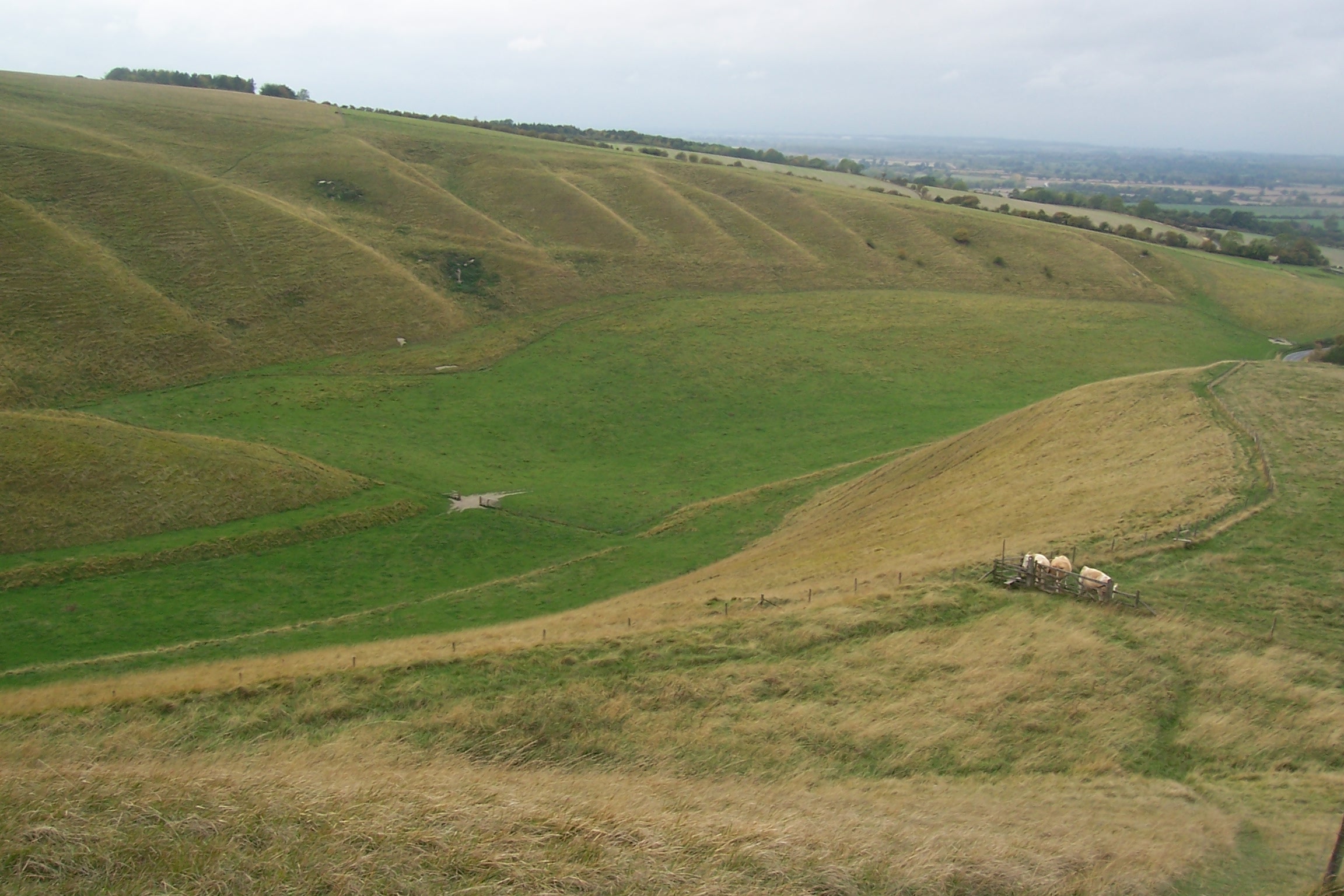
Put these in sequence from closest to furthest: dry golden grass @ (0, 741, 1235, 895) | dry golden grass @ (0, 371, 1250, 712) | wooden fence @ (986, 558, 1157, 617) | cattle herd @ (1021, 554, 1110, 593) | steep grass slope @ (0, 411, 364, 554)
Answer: dry golden grass @ (0, 741, 1235, 895) → wooden fence @ (986, 558, 1157, 617) → cattle herd @ (1021, 554, 1110, 593) → dry golden grass @ (0, 371, 1250, 712) → steep grass slope @ (0, 411, 364, 554)

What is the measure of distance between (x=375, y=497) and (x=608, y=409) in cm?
2039

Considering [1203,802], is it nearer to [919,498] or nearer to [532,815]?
[532,815]

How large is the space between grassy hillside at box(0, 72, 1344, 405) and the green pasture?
4.88 metres

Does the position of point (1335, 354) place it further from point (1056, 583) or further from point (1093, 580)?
point (1056, 583)

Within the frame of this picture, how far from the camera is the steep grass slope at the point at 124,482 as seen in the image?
33625mm

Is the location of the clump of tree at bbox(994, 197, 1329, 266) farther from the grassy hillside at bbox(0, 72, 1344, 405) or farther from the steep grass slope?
the steep grass slope

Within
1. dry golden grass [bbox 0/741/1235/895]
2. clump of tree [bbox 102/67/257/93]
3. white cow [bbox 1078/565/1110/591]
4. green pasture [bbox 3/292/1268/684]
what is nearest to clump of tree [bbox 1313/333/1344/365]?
green pasture [bbox 3/292/1268/684]

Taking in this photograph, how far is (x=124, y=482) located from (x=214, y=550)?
5966 millimetres

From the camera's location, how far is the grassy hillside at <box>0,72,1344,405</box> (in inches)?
2156

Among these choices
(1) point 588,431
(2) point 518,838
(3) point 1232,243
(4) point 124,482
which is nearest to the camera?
(2) point 518,838

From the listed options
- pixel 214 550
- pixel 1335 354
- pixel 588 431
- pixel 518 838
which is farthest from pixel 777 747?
pixel 1335 354

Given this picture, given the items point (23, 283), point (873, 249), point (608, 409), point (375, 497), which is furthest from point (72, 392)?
point (873, 249)

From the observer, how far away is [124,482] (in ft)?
118

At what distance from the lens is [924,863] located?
10.4 metres
